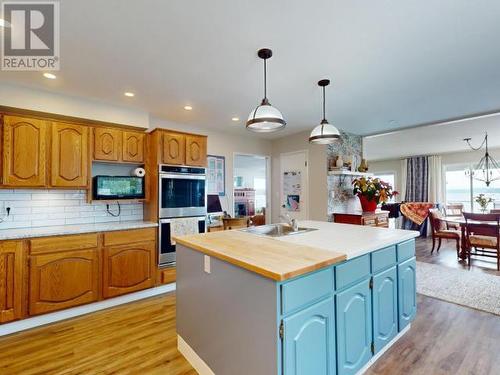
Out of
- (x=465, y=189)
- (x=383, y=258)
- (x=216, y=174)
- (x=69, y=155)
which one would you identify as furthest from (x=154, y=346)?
(x=465, y=189)

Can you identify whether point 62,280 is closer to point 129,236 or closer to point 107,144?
point 129,236

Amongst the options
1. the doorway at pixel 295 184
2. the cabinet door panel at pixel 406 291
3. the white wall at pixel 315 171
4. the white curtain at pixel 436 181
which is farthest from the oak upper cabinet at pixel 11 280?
the white curtain at pixel 436 181

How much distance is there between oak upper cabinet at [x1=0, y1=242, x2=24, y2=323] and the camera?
7.60ft

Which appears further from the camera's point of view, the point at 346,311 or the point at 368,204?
the point at 368,204

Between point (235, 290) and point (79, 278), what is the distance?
7.21ft

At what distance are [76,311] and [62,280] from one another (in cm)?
42

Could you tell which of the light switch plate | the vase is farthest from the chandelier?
the light switch plate

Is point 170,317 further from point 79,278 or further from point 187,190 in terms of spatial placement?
point 187,190

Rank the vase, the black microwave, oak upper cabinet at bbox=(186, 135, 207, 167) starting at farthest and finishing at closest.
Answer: the vase → oak upper cabinet at bbox=(186, 135, 207, 167) → the black microwave

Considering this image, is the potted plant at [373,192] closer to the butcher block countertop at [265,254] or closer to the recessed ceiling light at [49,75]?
the butcher block countertop at [265,254]

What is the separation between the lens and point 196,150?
3598 mm

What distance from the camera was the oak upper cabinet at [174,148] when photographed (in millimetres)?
3316

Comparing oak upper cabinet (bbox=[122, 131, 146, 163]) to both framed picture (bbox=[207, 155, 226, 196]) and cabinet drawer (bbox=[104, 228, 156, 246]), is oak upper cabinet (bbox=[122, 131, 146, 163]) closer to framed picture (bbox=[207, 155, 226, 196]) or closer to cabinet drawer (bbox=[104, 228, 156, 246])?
cabinet drawer (bbox=[104, 228, 156, 246])

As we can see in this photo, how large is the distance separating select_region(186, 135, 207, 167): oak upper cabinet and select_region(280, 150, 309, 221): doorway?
82.6 inches
